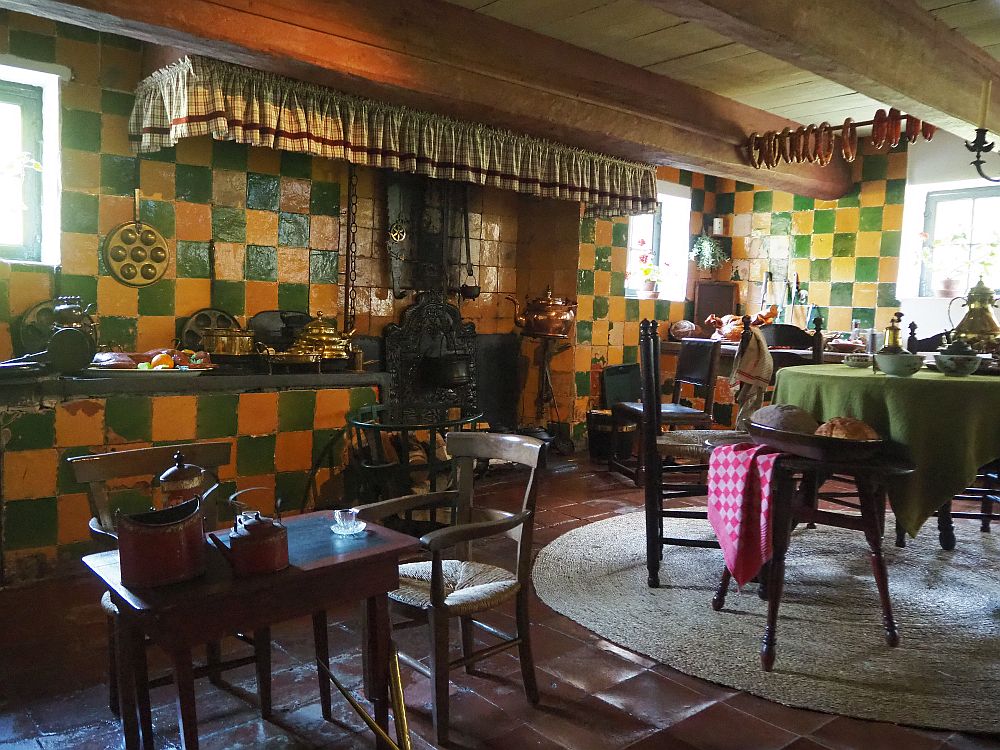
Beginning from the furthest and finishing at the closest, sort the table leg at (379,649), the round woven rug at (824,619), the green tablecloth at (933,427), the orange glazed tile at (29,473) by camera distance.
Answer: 1. the orange glazed tile at (29,473)
2. the green tablecloth at (933,427)
3. the round woven rug at (824,619)
4. the table leg at (379,649)

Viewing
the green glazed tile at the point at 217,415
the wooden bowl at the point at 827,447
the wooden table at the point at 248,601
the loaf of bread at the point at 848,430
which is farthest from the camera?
the green glazed tile at the point at 217,415

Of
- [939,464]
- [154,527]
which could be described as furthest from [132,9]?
[939,464]

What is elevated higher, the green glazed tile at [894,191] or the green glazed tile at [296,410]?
the green glazed tile at [894,191]

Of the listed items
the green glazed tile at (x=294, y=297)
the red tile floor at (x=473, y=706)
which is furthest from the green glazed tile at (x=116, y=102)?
the red tile floor at (x=473, y=706)

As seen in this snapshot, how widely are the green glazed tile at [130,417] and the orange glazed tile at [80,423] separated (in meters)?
0.04

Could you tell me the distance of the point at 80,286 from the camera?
14.5 ft

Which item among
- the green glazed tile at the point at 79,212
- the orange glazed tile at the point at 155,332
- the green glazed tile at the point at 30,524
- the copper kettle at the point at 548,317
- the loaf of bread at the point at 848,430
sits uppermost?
the green glazed tile at the point at 79,212

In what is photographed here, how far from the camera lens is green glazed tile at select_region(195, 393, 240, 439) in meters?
3.84

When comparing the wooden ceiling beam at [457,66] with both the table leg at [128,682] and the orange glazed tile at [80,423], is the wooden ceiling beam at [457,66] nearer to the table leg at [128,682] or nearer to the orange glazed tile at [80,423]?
the orange glazed tile at [80,423]

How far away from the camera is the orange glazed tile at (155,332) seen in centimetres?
464

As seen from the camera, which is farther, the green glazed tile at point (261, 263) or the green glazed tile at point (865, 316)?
Answer: the green glazed tile at point (865, 316)

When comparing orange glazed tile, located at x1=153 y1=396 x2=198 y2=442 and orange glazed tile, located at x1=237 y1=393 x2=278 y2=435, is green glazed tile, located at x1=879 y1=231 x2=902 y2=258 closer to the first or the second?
orange glazed tile, located at x1=237 y1=393 x2=278 y2=435

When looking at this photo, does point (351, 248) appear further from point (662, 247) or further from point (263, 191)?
point (662, 247)

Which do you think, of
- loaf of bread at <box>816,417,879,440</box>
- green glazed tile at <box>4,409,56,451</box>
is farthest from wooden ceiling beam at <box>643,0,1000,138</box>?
green glazed tile at <box>4,409,56,451</box>
